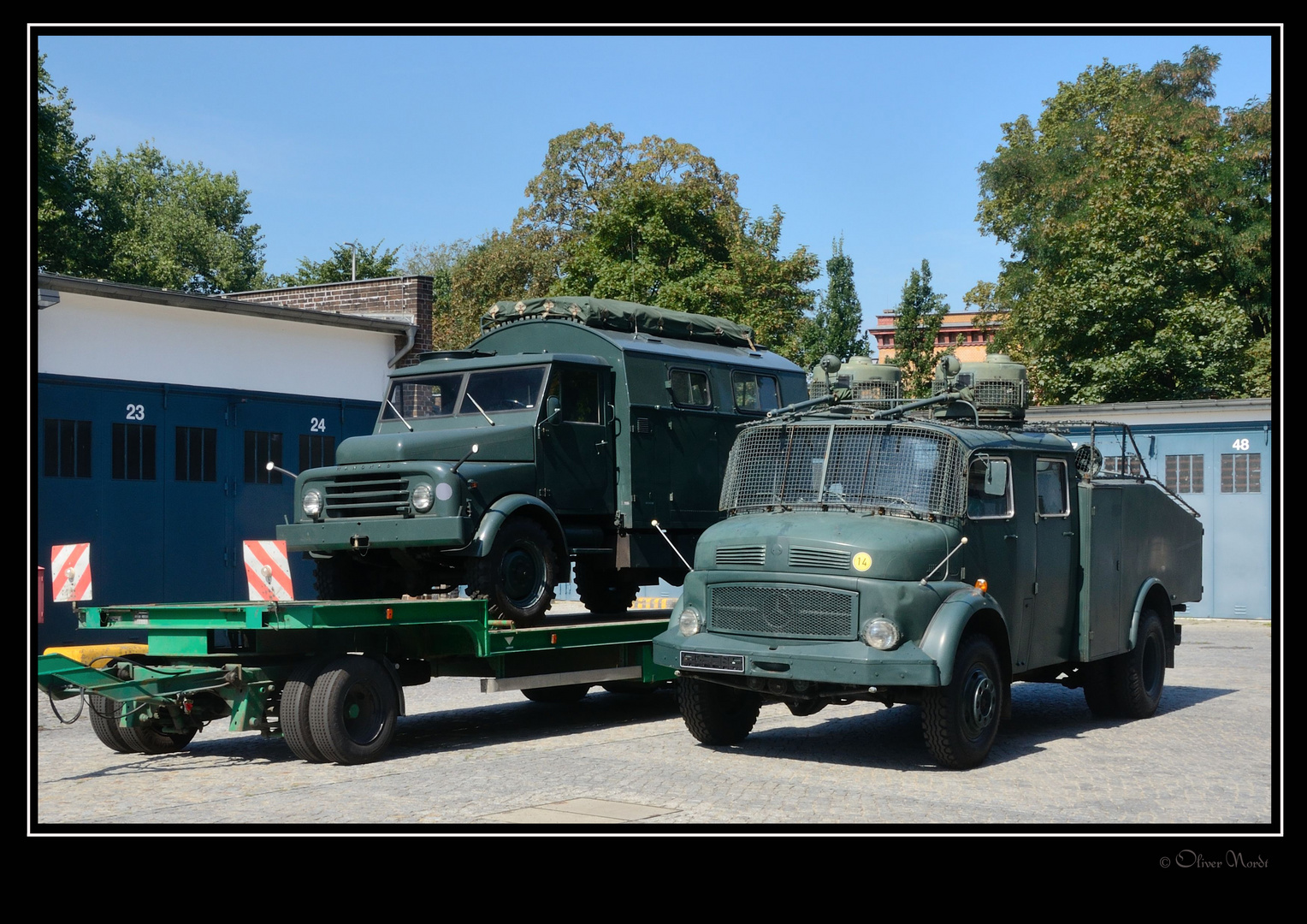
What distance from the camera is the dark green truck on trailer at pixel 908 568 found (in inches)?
367

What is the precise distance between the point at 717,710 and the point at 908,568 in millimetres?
2135

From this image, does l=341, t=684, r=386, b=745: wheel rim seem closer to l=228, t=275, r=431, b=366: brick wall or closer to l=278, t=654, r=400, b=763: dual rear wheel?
l=278, t=654, r=400, b=763: dual rear wheel

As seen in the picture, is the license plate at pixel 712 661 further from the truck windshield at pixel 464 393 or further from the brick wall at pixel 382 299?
the brick wall at pixel 382 299

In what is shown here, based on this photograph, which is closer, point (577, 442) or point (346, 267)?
point (577, 442)

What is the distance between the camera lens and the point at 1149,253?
3331 centimetres

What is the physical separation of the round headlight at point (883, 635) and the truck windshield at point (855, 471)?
3.36 ft

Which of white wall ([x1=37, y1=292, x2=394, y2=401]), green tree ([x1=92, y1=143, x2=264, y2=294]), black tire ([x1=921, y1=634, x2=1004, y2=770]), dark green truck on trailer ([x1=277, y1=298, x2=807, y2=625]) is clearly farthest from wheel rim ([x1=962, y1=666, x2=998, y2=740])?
green tree ([x1=92, y1=143, x2=264, y2=294])

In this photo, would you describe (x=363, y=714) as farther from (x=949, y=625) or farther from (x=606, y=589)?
(x=606, y=589)

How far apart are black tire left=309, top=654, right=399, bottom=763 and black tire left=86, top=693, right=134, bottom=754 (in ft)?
5.50

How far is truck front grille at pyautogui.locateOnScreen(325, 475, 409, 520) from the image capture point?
11.3m

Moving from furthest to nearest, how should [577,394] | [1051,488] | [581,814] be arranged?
[577,394] < [1051,488] < [581,814]

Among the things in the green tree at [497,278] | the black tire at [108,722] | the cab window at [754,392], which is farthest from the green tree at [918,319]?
the black tire at [108,722]

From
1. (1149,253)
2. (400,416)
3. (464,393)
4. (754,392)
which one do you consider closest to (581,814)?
(464,393)

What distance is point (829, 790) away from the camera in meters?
8.86
